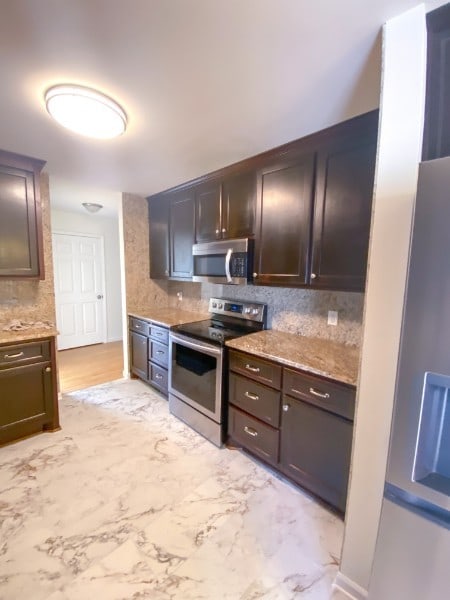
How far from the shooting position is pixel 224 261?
8.17 ft

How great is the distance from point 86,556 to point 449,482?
1.67 m

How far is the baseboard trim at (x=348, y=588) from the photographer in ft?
4.04

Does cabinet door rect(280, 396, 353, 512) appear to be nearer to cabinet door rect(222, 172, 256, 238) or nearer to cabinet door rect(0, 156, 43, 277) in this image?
cabinet door rect(222, 172, 256, 238)

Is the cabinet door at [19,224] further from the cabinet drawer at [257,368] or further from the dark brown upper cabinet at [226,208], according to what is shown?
the cabinet drawer at [257,368]

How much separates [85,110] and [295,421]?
2213 millimetres

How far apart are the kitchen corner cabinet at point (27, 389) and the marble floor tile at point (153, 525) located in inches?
5.2

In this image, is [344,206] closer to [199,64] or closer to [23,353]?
[199,64]

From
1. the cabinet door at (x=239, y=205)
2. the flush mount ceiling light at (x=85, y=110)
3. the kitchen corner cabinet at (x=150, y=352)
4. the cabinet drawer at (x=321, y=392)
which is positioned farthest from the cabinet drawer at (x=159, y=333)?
the flush mount ceiling light at (x=85, y=110)

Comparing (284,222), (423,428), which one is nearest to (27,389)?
(284,222)

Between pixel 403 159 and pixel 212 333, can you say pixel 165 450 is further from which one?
pixel 403 159

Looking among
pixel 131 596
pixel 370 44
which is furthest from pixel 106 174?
pixel 131 596

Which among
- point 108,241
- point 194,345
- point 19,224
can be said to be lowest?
point 194,345

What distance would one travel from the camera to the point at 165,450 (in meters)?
2.25

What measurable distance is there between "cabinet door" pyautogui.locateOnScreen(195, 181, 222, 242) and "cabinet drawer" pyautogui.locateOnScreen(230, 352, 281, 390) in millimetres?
1159
